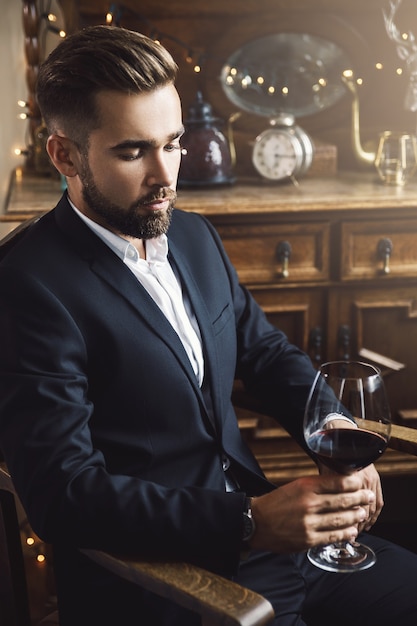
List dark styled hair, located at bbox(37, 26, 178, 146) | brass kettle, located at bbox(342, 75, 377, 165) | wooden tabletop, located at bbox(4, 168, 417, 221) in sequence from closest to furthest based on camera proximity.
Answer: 1. dark styled hair, located at bbox(37, 26, 178, 146)
2. wooden tabletop, located at bbox(4, 168, 417, 221)
3. brass kettle, located at bbox(342, 75, 377, 165)

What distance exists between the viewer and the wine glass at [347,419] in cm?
123

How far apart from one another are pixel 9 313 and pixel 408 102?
5.85ft

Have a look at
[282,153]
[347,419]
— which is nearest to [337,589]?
[347,419]

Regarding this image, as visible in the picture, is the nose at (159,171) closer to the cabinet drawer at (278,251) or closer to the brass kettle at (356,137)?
the cabinet drawer at (278,251)

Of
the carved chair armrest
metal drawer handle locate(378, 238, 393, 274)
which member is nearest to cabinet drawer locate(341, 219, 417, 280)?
metal drawer handle locate(378, 238, 393, 274)

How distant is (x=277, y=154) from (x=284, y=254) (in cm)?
38

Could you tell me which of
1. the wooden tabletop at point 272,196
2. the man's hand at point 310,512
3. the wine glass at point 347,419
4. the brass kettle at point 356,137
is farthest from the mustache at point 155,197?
the brass kettle at point 356,137

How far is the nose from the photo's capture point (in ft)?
4.79

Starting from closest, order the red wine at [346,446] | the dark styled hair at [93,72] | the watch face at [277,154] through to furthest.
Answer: the red wine at [346,446]
the dark styled hair at [93,72]
the watch face at [277,154]

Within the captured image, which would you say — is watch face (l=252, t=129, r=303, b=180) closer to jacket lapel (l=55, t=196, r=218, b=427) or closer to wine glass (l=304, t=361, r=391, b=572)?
jacket lapel (l=55, t=196, r=218, b=427)

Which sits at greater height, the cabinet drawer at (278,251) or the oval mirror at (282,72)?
the oval mirror at (282,72)

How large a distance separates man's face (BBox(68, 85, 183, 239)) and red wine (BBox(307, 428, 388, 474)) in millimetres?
482

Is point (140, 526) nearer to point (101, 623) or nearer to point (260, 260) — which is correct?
point (101, 623)

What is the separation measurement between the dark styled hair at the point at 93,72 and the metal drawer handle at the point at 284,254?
102 centimetres
